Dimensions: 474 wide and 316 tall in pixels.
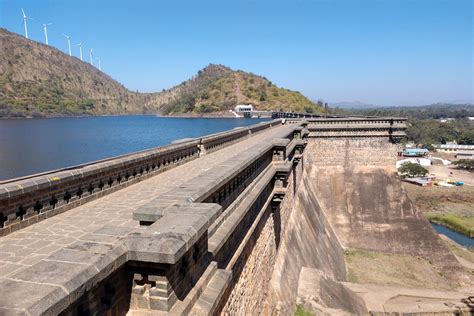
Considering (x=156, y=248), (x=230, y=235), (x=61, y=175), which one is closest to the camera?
(x=156, y=248)

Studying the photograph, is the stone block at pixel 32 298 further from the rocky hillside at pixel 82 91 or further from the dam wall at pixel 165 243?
the rocky hillside at pixel 82 91

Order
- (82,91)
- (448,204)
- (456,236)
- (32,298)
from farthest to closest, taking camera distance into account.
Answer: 1. (82,91)
2. (448,204)
3. (456,236)
4. (32,298)

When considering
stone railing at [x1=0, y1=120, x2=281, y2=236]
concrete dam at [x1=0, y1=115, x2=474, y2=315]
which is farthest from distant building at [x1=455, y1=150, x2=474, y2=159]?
stone railing at [x1=0, y1=120, x2=281, y2=236]

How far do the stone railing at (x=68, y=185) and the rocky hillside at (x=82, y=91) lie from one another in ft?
269

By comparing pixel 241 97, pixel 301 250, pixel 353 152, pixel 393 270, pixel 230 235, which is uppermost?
pixel 241 97

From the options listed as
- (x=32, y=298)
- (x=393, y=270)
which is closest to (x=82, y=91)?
(x=393, y=270)

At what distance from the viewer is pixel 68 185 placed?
21.4 feet

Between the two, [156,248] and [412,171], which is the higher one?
[156,248]

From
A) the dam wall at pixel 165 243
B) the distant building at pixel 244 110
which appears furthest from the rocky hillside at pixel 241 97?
the dam wall at pixel 165 243

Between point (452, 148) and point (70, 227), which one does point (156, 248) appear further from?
point (452, 148)

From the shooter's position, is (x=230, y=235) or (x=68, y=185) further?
(x=68, y=185)

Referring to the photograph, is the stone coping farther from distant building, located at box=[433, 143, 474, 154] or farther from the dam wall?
distant building, located at box=[433, 143, 474, 154]

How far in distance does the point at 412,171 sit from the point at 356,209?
4670cm

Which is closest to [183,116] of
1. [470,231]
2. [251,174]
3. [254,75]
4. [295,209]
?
[254,75]
